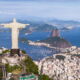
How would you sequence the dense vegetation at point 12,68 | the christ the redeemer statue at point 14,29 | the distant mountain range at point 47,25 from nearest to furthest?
the dense vegetation at point 12,68, the christ the redeemer statue at point 14,29, the distant mountain range at point 47,25

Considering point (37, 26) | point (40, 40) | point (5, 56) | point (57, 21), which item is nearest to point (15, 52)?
point (5, 56)

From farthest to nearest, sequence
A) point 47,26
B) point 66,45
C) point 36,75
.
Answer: point 47,26 → point 66,45 → point 36,75

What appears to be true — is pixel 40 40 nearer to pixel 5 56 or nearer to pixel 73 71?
pixel 73 71

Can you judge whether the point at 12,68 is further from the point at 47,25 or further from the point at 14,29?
the point at 47,25

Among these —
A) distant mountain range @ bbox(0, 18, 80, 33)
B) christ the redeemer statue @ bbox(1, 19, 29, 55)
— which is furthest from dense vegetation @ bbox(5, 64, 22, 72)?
distant mountain range @ bbox(0, 18, 80, 33)

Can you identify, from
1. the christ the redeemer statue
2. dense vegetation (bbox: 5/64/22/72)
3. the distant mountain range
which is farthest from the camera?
the distant mountain range

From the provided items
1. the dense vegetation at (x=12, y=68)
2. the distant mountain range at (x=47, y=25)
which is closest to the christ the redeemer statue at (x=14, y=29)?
the dense vegetation at (x=12, y=68)

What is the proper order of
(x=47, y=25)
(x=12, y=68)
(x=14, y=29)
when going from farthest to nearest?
(x=47, y=25) < (x=14, y=29) < (x=12, y=68)

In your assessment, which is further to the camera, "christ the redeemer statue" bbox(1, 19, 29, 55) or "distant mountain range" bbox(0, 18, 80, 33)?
"distant mountain range" bbox(0, 18, 80, 33)

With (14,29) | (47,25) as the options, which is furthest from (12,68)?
(47,25)

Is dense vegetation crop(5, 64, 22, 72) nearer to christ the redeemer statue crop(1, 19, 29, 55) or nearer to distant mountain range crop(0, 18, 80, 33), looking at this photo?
christ the redeemer statue crop(1, 19, 29, 55)

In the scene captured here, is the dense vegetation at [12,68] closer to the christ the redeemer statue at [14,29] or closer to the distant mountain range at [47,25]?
the christ the redeemer statue at [14,29]
